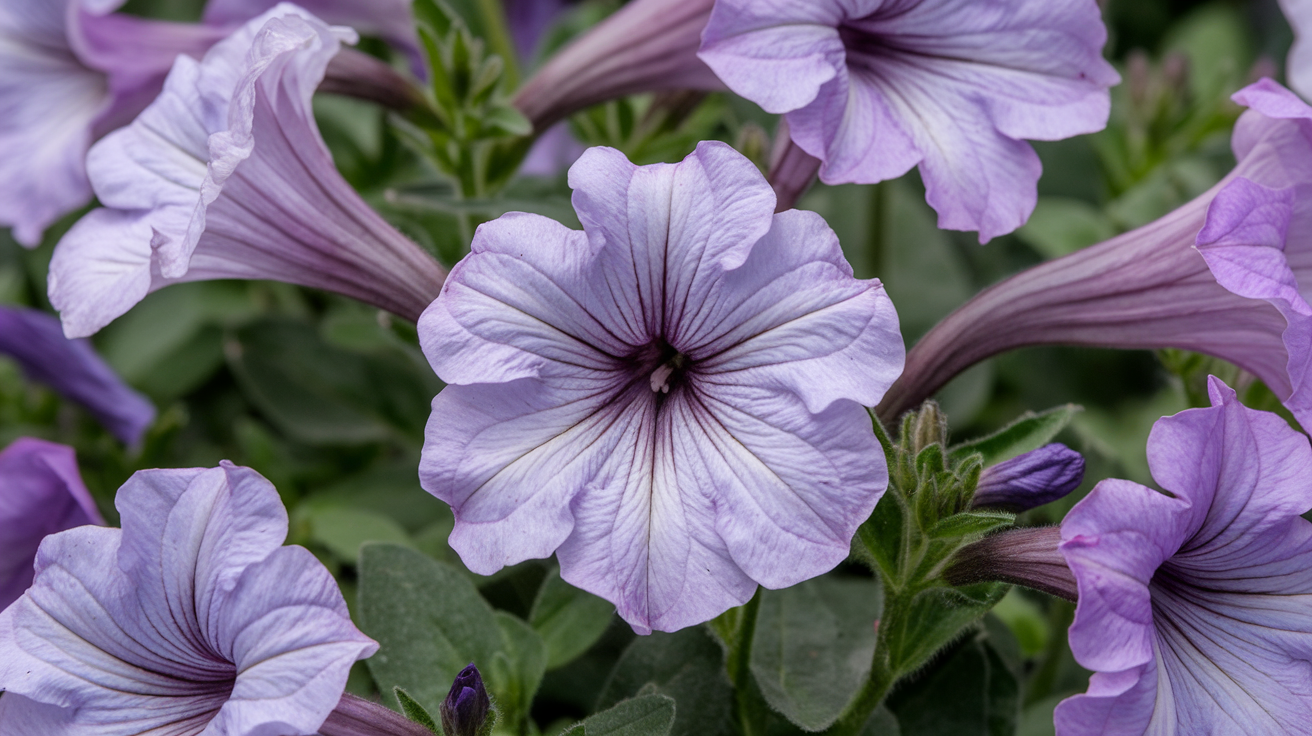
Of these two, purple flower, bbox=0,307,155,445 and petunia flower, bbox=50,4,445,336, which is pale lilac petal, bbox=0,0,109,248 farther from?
petunia flower, bbox=50,4,445,336

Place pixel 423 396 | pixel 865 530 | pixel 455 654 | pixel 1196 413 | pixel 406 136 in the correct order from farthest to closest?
pixel 423 396 → pixel 406 136 → pixel 455 654 → pixel 865 530 → pixel 1196 413

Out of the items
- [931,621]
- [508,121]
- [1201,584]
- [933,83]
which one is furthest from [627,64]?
[1201,584]

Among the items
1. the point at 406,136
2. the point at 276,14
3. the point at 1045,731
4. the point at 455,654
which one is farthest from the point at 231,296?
the point at 1045,731

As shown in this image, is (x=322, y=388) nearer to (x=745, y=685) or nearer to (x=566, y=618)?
(x=566, y=618)

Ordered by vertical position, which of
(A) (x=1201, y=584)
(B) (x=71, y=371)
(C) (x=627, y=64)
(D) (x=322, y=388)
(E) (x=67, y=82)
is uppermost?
(C) (x=627, y=64)

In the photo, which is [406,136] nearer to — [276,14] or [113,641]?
[276,14]

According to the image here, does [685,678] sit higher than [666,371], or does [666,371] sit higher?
[666,371]

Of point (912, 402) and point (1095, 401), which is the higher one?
point (912, 402)
